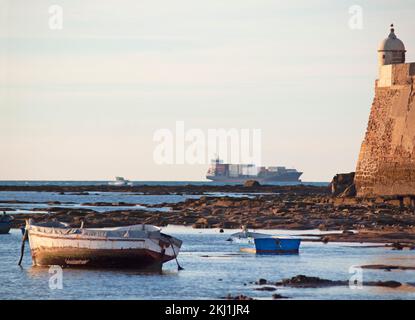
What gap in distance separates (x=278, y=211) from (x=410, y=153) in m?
10.8

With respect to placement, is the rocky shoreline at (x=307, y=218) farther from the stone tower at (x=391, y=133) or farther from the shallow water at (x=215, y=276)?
the shallow water at (x=215, y=276)

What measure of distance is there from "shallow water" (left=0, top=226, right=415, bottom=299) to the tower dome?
2944 cm

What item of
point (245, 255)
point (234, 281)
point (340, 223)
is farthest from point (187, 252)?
point (340, 223)

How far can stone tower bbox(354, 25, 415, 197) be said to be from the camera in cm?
7588

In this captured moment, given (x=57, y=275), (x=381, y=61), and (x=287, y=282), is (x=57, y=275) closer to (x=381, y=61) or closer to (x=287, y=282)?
(x=287, y=282)

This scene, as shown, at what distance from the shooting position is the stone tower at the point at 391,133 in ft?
249

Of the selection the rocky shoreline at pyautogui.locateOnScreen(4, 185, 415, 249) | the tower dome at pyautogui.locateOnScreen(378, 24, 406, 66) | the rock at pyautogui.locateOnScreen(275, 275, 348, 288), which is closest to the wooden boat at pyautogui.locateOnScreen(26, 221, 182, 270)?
the rock at pyautogui.locateOnScreen(275, 275, 348, 288)

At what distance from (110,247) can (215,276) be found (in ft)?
13.1

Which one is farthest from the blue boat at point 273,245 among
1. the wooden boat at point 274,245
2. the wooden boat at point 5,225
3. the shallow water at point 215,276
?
the wooden boat at point 5,225

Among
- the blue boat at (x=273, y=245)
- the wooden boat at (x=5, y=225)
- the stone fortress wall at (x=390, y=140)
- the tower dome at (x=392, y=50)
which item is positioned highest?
the tower dome at (x=392, y=50)

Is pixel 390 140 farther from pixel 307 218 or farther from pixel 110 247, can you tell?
pixel 110 247

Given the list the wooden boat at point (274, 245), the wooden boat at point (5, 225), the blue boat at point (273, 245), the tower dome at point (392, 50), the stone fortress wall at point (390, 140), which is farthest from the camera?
the tower dome at point (392, 50)

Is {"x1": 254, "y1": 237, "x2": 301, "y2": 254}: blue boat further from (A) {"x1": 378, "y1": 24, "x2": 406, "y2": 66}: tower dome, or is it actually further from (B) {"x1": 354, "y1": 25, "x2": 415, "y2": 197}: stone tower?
(A) {"x1": 378, "y1": 24, "x2": 406, "y2": 66}: tower dome
